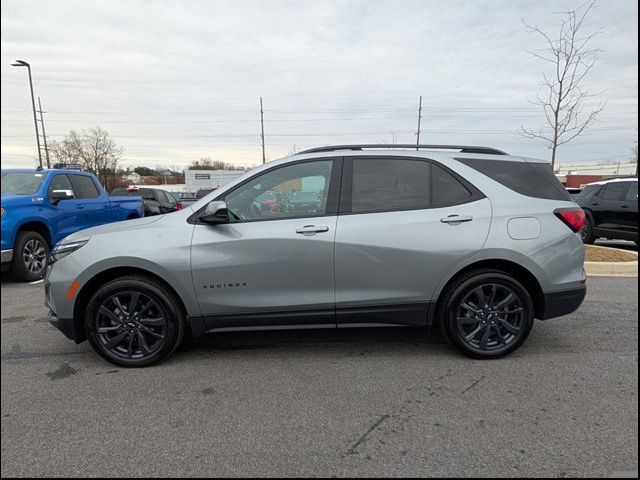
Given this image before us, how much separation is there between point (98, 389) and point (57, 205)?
526 cm

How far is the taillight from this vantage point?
3.48 meters

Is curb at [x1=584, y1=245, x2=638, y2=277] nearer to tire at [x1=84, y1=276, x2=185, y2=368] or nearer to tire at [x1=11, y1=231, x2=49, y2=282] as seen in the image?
tire at [x1=84, y1=276, x2=185, y2=368]

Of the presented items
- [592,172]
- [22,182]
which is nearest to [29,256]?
[22,182]

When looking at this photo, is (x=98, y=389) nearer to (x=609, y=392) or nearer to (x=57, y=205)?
(x=609, y=392)

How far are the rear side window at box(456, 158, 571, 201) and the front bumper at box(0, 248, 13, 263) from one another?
257 inches

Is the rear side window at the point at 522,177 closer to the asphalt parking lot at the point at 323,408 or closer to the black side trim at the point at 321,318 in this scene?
the black side trim at the point at 321,318

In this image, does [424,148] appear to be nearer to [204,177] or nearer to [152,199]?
[152,199]

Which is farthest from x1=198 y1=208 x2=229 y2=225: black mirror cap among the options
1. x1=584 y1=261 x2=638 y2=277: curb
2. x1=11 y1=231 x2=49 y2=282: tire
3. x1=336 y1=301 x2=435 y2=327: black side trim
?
x1=584 y1=261 x2=638 y2=277: curb

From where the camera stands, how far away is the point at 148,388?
3031 mm

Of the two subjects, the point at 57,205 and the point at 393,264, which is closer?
the point at 393,264

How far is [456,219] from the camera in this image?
3.38 metres

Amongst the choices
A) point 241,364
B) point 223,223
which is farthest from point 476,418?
point 223,223

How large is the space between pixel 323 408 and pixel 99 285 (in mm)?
2148

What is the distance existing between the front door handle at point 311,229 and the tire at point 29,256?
4808 millimetres
